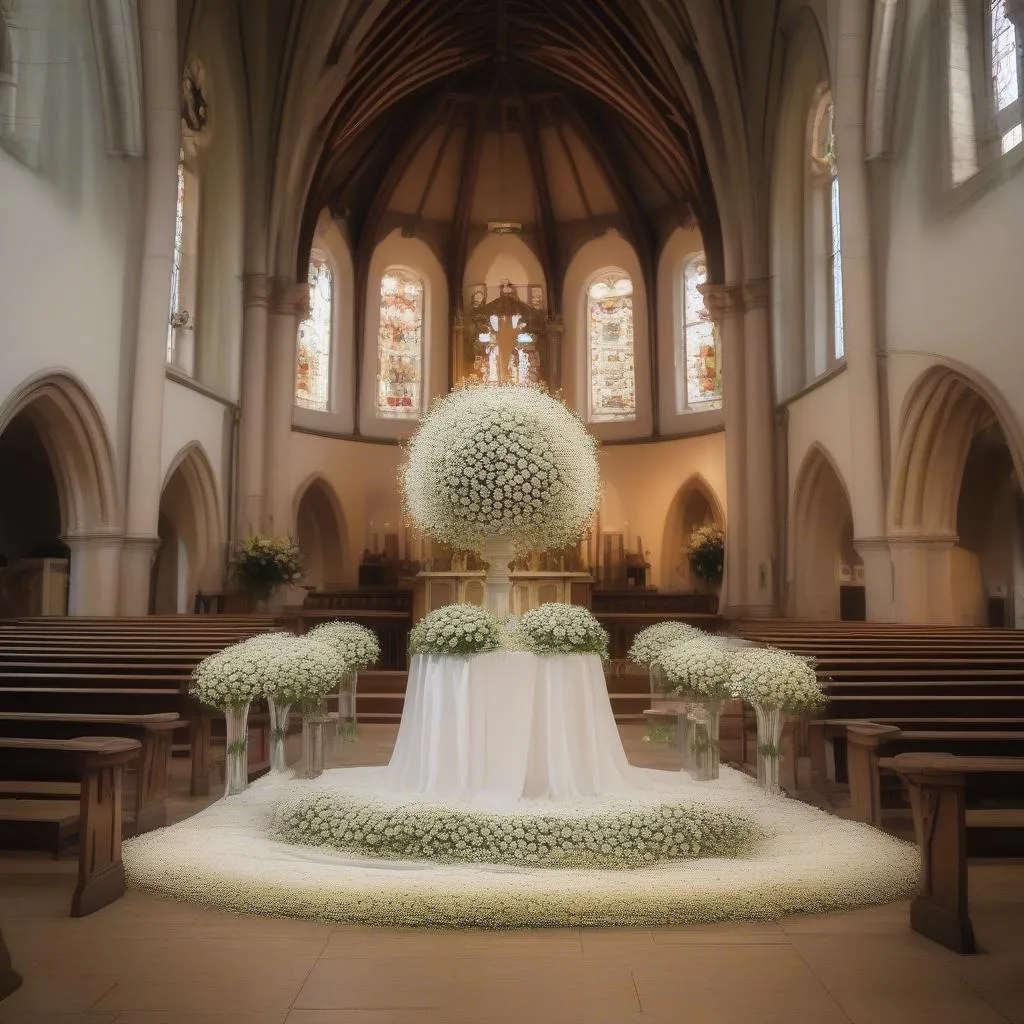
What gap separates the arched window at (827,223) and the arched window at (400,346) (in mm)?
10660

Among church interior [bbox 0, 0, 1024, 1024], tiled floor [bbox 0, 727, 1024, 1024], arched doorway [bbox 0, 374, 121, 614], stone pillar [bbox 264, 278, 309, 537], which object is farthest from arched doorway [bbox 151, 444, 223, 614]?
tiled floor [bbox 0, 727, 1024, 1024]

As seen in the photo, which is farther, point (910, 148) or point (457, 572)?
point (457, 572)

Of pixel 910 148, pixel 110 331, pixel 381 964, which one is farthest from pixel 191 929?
pixel 910 148

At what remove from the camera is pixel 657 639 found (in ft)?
23.8

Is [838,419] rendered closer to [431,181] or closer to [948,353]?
[948,353]

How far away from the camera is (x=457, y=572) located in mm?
16844

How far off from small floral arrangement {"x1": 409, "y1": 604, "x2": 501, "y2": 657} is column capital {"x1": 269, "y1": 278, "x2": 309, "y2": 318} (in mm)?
15421

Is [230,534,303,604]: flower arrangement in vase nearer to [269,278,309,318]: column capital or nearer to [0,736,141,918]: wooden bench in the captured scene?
[269,278,309,318]: column capital

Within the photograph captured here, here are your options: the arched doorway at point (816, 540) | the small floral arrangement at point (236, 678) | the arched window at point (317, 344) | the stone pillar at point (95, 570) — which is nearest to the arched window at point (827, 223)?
the arched doorway at point (816, 540)

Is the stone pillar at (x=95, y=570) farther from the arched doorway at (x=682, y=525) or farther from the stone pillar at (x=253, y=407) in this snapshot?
the arched doorway at (x=682, y=525)

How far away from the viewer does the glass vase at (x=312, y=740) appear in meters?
6.44

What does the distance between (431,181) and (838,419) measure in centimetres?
1337

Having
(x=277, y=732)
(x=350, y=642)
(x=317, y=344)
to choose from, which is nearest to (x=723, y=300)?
(x=317, y=344)

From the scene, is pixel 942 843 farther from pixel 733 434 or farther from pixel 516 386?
pixel 733 434
